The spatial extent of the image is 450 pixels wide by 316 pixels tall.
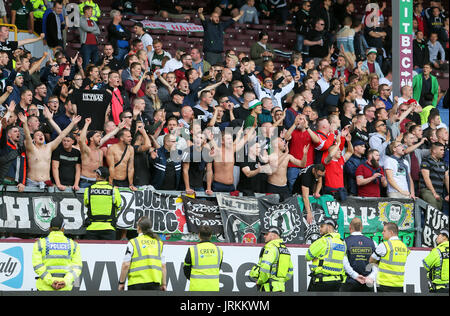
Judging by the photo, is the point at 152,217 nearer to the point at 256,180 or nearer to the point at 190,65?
the point at 256,180

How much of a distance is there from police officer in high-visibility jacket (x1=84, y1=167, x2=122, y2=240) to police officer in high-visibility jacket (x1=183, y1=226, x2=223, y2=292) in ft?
6.52

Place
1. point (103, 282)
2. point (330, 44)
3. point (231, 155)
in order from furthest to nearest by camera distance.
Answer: point (330, 44) < point (231, 155) < point (103, 282)

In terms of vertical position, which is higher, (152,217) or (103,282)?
(152,217)

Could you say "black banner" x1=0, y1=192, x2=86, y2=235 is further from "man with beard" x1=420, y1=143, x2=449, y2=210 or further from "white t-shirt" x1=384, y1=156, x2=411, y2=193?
"man with beard" x1=420, y1=143, x2=449, y2=210

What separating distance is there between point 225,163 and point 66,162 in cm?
269

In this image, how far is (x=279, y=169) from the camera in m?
15.1

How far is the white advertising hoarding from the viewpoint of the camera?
524 inches

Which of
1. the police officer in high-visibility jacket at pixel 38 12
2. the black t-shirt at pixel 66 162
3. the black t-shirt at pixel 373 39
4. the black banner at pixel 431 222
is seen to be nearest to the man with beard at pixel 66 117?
the black t-shirt at pixel 66 162

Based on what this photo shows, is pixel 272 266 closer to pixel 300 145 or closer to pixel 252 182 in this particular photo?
pixel 252 182

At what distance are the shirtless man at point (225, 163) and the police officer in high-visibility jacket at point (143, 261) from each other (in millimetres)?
3633

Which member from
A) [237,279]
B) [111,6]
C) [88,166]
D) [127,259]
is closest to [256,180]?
[237,279]

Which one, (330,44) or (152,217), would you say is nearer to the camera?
(152,217)

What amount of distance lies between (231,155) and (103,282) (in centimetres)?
313
